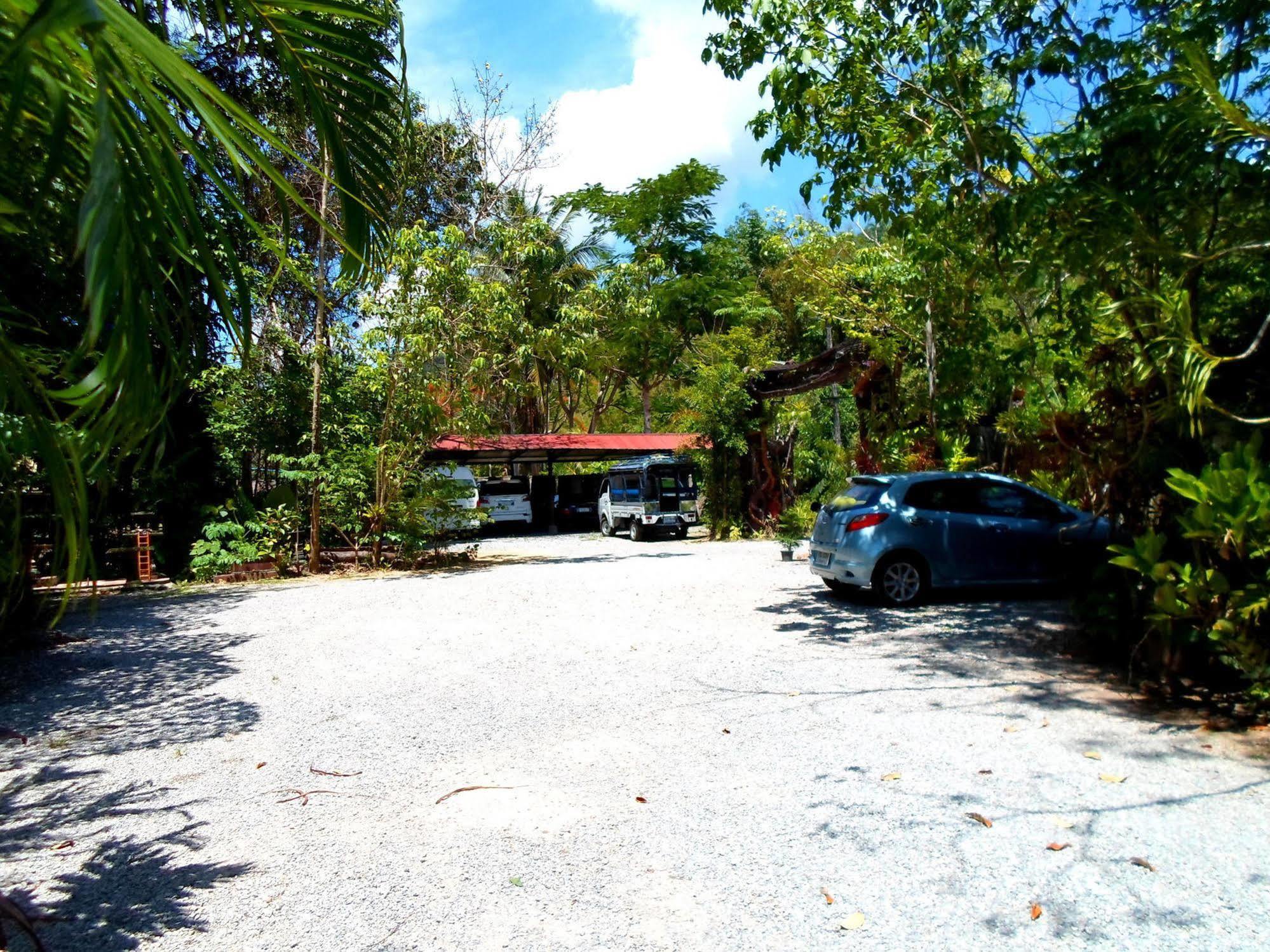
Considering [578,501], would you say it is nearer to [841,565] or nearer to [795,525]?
[795,525]

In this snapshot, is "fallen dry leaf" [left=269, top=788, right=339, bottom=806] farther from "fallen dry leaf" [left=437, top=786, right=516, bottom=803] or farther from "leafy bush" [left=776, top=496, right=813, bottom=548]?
"leafy bush" [left=776, top=496, right=813, bottom=548]

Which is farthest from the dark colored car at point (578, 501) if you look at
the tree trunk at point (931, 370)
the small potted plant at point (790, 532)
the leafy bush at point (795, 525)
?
the tree trunk at point (931, 370)

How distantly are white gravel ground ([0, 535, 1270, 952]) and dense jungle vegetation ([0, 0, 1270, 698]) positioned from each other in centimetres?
132

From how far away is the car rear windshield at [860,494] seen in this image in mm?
9953

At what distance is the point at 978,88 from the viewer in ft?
25.3

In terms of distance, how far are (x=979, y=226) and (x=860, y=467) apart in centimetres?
864

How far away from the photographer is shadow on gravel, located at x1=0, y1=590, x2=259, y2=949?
3432mm

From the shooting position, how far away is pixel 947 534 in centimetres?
984

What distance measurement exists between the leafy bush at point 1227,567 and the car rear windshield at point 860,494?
4.47 m

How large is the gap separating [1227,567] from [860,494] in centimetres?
492

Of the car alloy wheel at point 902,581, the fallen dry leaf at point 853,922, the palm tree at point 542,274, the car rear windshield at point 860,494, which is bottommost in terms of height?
the fallen dry leaf at point 853,922

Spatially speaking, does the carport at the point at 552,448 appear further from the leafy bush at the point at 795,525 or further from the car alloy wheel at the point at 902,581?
the car alloy wheel at the point at 902,581

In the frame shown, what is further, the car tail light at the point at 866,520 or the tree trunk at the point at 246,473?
the tree trunk at the point at 246,473

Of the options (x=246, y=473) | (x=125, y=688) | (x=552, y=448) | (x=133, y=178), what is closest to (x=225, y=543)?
(x=246, y=473)
